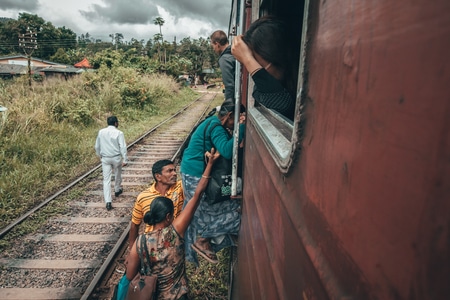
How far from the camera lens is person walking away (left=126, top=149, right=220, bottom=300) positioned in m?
2.41

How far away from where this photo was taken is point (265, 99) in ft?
5.00

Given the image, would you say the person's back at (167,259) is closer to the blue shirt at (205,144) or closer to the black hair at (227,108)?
the blue shirt at (205,144)

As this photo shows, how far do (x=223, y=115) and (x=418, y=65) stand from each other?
2.79 meters

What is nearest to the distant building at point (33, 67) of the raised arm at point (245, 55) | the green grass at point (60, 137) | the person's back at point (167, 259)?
the green grass at point (60, 137)

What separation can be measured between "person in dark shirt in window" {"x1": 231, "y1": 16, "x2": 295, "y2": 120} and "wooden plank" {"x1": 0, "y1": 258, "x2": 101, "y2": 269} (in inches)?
158

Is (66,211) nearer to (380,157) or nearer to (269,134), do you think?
(269,134)

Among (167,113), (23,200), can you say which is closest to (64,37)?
(167,113)

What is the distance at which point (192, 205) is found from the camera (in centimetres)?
267

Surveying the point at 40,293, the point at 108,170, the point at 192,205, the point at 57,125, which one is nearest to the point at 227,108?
the point at 192,205

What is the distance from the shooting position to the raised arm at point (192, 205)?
8.40ft

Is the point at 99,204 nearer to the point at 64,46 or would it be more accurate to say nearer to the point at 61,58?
the point at 61,58

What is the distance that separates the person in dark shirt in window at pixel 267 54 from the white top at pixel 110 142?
485cm

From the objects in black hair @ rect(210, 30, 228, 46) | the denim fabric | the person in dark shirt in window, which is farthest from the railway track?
the person in dark shirt in window

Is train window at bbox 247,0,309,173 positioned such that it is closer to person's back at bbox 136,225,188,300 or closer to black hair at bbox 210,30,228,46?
person's back at bbox 136,225,188,300
